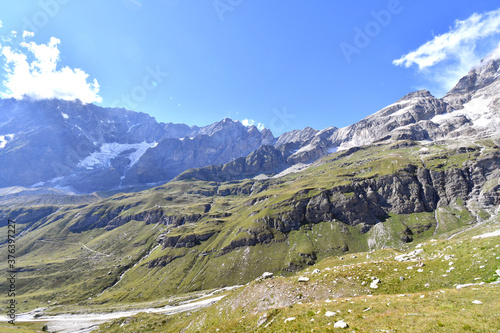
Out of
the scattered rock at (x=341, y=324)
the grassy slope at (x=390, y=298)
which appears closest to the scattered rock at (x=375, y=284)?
the grassy slope at (x=390, y=298)

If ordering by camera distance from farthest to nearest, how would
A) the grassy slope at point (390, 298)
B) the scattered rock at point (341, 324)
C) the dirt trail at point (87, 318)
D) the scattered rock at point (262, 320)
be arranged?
the dirt trail at point (87, 318), the scattered rock at point (262, 320), the scattered rock at point (341, 324), the grassy slope at point (390, 298)

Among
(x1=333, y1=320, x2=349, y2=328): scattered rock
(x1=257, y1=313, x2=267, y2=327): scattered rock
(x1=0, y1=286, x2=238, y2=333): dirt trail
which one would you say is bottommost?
(x1=0, y1=286, x2=238, y2=333): dirt trail

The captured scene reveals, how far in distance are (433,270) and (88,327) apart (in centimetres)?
19034

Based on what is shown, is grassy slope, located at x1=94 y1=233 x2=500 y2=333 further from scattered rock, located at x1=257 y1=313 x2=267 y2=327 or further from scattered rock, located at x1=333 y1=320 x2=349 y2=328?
scattered rock, located at x1=333 y1=320 x2=349 y2=328

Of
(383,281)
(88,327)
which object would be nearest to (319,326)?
(383,281)

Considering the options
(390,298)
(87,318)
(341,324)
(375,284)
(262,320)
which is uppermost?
(341,324)

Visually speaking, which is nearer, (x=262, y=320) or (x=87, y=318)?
(x=262, y=320)

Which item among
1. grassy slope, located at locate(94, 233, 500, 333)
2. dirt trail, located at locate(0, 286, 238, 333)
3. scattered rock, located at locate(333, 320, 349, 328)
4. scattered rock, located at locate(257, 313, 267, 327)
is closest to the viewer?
grassy slope, located at locate(94, 233, 500, 333)

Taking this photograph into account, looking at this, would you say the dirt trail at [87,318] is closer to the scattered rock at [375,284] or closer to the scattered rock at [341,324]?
the scattered rock at [375,284]

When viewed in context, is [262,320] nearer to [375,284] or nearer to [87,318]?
[375,284]

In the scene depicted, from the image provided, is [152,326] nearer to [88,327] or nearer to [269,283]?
[269,283]

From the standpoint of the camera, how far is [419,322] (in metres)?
17.1

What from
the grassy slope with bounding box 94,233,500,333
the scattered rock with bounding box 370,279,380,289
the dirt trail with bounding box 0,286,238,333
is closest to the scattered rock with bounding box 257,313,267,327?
the grassy slope with bounding box 94,233,500,333

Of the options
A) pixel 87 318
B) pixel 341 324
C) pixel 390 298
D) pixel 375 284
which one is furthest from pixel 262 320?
pixel 87 318
